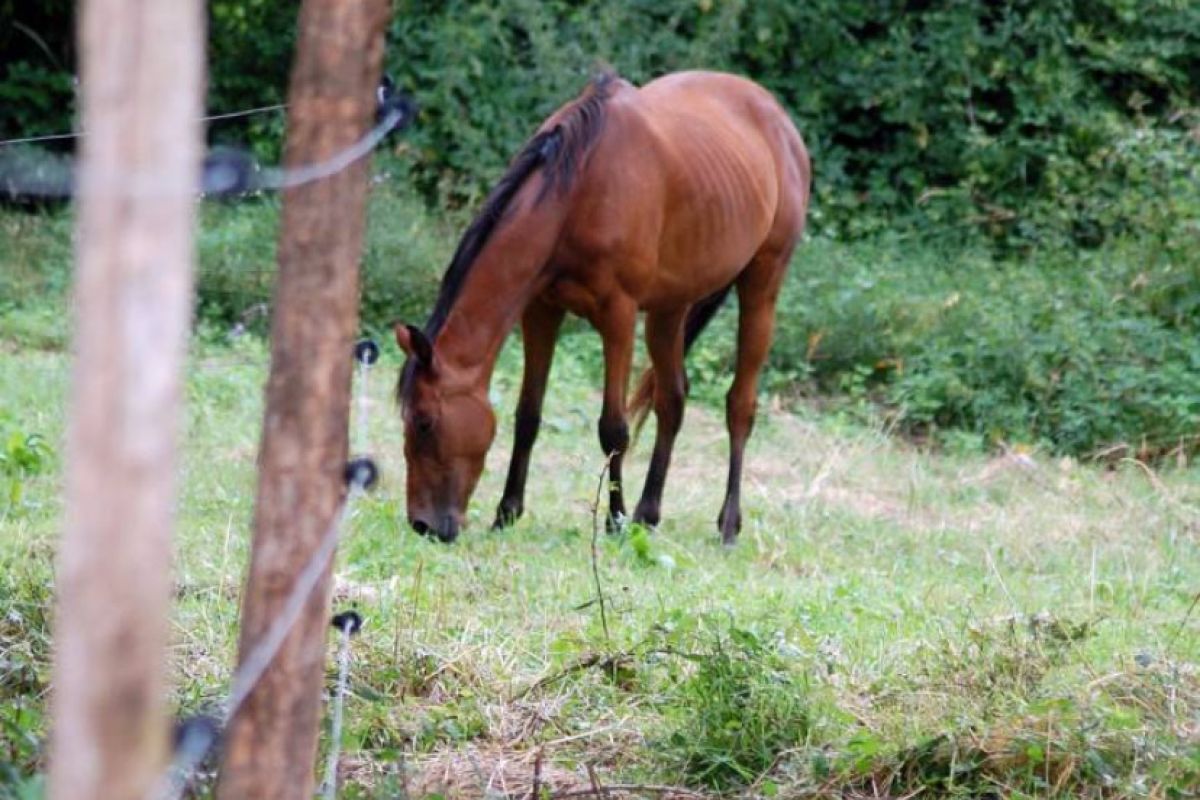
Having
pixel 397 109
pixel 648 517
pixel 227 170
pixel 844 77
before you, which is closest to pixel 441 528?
pixel 648 517

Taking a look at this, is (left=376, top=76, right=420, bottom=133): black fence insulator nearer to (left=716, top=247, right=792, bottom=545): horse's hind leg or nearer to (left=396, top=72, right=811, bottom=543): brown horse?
(left=396, top=72, right=811, bottom=543): brown horse

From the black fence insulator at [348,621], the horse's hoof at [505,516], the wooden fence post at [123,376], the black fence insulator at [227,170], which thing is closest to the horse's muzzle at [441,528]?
the horse's hoof at [505,516]

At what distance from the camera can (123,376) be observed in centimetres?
161

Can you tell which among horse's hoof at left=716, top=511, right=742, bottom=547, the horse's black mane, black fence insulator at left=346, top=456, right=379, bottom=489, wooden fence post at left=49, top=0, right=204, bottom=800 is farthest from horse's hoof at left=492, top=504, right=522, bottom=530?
wooden fence post at left=49, top=0, right=204, bottom=800

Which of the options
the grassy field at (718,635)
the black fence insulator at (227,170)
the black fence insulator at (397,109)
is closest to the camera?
the black fence insulator at (227,170)

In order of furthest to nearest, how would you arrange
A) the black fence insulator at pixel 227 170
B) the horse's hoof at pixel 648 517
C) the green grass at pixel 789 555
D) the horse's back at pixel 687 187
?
the horse's hoof at pixel 648 517 → the horse's back at pixel 687 187 → the green grass at pixel 789 555 → the black fence insulator at pixel 227 170

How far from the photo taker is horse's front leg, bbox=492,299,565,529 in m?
7.07

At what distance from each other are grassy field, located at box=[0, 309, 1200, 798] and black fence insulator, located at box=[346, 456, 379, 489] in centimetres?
63

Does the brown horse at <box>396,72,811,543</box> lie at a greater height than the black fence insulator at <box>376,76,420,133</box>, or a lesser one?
lesser

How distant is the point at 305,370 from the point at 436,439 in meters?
4.01

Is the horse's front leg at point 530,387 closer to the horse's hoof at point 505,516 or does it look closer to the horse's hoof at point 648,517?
the horse's hoof at point 505,516

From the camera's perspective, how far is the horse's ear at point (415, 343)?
641 centimetres

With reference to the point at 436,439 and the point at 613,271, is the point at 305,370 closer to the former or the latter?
the point at 436,439

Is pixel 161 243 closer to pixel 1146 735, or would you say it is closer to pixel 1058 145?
pixel 1146 735
